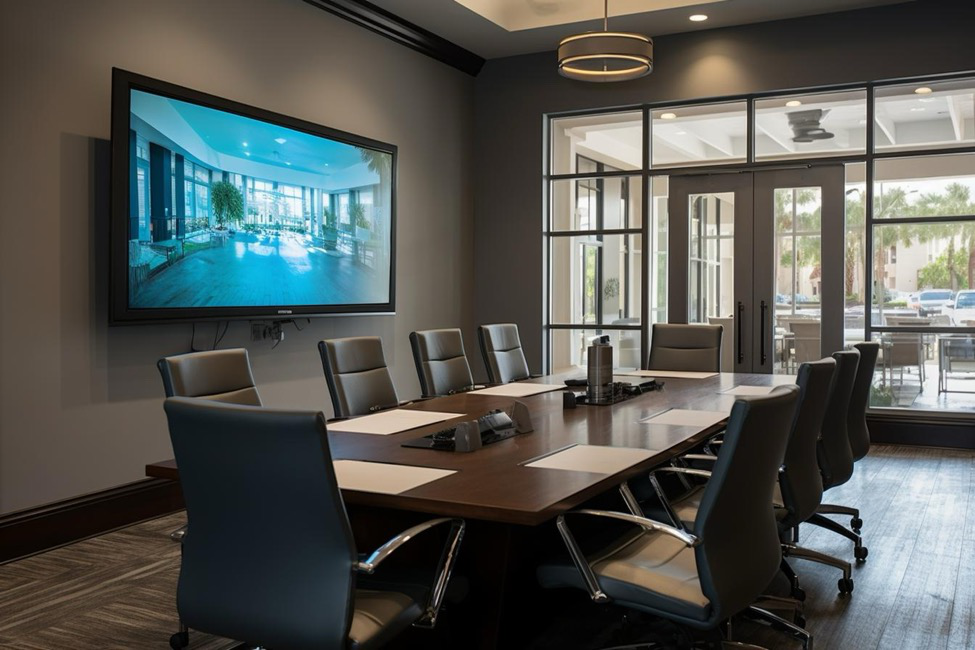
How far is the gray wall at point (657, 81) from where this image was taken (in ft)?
22.4

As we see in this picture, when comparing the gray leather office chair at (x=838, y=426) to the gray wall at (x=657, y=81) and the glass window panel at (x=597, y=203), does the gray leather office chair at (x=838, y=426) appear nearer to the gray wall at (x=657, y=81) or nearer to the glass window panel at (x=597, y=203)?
the gray wall at (x=657, y=81)

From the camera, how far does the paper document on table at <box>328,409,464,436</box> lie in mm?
3391

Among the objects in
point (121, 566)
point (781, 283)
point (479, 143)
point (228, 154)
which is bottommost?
point (121, 566)

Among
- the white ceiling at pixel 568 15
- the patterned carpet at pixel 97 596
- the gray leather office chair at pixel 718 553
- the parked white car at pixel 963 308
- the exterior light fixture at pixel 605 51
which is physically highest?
the white ceiling at pixel 568 15

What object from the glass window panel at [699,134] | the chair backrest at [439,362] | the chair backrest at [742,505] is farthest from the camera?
the glass window panel at [699,134]

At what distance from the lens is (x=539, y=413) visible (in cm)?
379

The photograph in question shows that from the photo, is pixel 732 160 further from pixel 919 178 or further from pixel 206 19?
pixel 206 19

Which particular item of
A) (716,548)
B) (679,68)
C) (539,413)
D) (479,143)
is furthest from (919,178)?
(716,548)

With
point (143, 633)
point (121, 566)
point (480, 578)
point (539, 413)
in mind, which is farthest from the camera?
point (121, 566)

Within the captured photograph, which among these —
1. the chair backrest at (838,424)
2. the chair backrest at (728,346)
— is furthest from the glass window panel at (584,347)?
the chair backrest at (838,424)

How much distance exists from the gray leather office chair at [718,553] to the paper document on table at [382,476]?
16.5 inches

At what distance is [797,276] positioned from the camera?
24.6 ft

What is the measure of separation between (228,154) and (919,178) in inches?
206

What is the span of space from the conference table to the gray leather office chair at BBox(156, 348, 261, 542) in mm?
410
